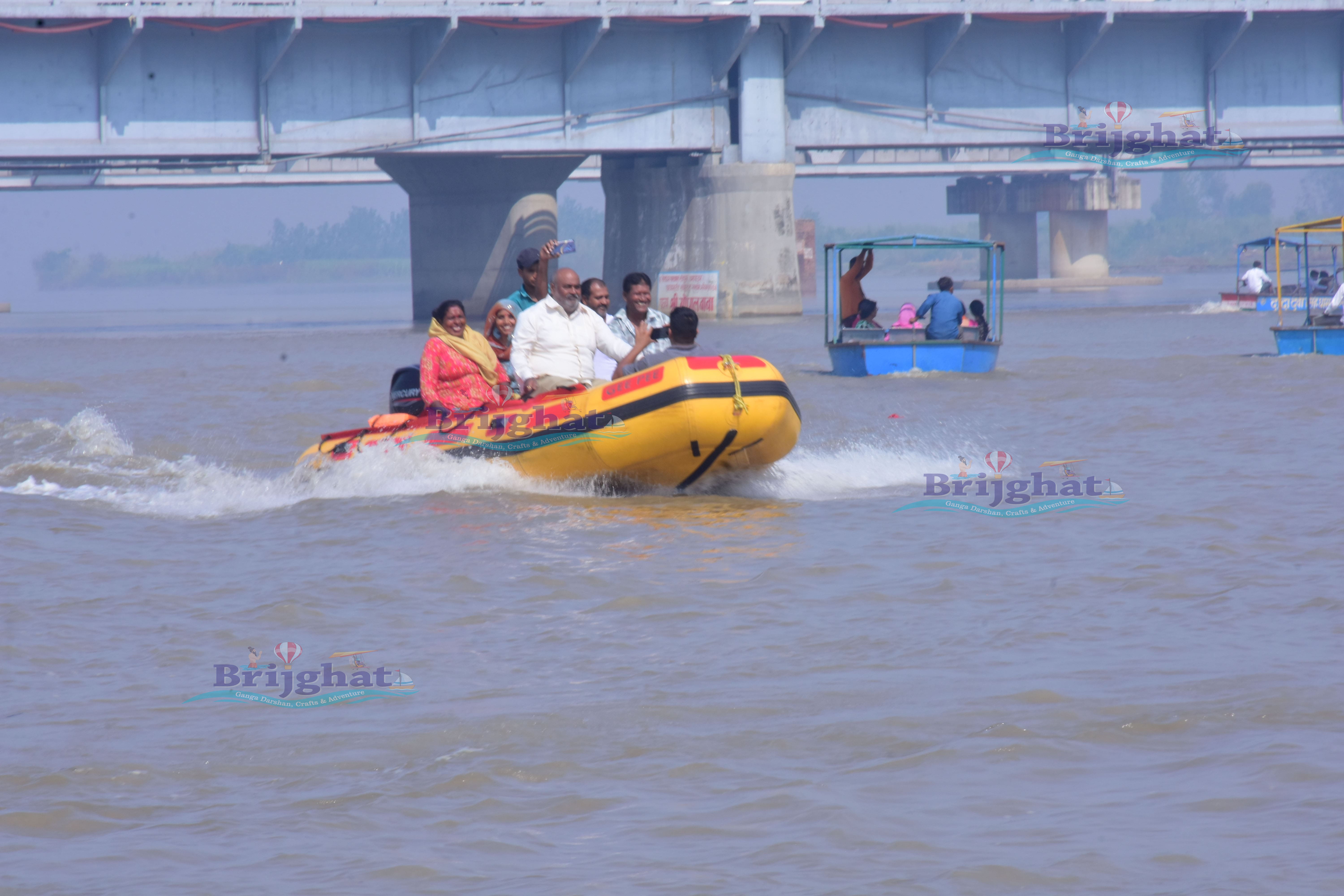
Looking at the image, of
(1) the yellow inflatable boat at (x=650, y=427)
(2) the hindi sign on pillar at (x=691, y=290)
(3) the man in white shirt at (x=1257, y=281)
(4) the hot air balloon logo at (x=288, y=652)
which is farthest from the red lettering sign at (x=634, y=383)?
(3) the man in white shirt at (x=1257, y=281)

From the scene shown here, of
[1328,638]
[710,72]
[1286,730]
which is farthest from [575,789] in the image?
[710,72]

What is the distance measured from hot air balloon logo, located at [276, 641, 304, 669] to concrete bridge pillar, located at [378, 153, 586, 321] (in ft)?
102

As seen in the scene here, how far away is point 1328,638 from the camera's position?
237 inches

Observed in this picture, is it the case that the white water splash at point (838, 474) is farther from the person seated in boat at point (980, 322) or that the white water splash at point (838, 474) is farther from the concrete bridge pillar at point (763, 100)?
the concrete bridge pillar at point (763, 100)

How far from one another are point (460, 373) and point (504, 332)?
514 millimetres

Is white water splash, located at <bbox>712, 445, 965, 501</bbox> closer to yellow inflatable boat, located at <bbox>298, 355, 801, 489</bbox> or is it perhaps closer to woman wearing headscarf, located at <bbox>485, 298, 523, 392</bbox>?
yellow inflatable boat, located at <bbox>298, 355, 801, 489</bbox>

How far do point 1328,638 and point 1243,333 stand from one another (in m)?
24.9

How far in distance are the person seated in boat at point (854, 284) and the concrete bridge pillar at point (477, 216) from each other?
16.6 metres

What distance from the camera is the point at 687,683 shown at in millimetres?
5734

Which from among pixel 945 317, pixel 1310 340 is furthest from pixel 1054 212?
pixel 945 317

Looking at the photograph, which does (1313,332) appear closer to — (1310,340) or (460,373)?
(1310,340)

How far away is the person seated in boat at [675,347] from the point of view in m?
9.51

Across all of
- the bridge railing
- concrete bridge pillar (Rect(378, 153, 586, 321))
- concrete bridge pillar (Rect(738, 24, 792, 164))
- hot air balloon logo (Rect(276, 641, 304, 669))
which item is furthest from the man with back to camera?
concrete bridge pillar (Rect(378, 153, 586, 321))

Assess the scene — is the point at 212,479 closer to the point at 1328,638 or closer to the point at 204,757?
the point at 204,757
